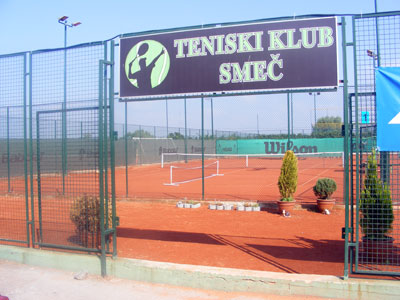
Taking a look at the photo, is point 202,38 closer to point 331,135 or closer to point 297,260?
point 297,260

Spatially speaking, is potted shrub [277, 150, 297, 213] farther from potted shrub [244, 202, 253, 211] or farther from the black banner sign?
the black banner sign

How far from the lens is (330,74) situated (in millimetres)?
5273

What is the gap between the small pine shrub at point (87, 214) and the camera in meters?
6.22

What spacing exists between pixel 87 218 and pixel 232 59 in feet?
11.3

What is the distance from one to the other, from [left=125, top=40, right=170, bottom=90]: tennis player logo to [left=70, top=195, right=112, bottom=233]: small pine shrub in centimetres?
208

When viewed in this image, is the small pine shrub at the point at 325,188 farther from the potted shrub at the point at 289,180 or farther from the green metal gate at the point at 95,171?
the green metal gate at the point at 95,171

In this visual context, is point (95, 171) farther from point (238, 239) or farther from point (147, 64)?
point (238, 239)

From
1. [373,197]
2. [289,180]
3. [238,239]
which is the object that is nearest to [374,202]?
[373,197]

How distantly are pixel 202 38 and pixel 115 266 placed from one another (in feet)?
11.9

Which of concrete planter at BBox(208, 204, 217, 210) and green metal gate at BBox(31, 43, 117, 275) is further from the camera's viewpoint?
concrete planter at BBox(208, 204, 217, 210)

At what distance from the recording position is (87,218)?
6281mm

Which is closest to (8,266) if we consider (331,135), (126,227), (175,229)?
(126,227)

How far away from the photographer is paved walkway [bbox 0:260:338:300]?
15.8 ft

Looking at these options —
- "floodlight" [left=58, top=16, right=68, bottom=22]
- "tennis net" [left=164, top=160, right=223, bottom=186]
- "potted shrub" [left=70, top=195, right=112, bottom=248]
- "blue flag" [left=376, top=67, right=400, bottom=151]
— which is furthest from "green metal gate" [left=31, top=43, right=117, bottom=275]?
"floodlight" [left=58, top=16, right=68, bottom=22]
